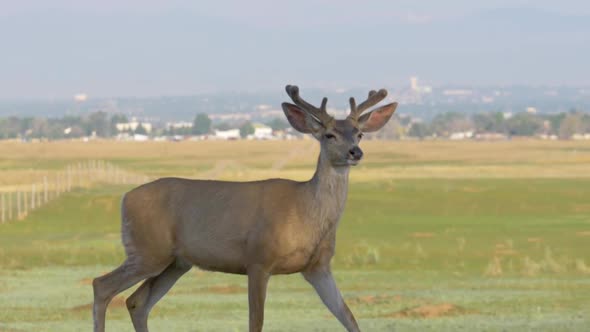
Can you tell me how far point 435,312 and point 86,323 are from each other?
5.07 metres

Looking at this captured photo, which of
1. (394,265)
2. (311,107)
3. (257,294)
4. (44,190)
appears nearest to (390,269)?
(394,265)

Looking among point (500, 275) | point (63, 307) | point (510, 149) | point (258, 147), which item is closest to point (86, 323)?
point (63, 307)

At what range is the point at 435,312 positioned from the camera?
21.2 m

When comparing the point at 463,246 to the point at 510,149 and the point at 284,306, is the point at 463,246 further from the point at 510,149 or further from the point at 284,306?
the point at 510,149

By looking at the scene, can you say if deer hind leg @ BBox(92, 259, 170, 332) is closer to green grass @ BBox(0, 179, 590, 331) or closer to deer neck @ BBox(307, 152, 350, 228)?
deer neck @ BBox(307, 152, 350, 228)

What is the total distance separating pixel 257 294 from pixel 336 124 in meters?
1.81

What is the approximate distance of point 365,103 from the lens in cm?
1481

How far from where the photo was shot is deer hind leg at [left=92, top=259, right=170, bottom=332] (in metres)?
15.0

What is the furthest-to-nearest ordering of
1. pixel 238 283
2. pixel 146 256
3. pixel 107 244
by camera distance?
pixel 107 244 < pixel 238 283 < pixel 146 256

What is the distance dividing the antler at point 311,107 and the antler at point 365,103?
29 cm

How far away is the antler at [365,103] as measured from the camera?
1440 centimetres

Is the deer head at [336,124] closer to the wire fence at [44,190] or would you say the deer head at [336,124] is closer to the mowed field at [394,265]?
the mowed field at [394,265]

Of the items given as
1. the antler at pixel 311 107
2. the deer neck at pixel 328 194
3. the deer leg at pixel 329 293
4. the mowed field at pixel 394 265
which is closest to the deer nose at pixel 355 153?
the deer neck at pixel 328 194

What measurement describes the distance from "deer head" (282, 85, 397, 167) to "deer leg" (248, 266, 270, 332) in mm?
1269
